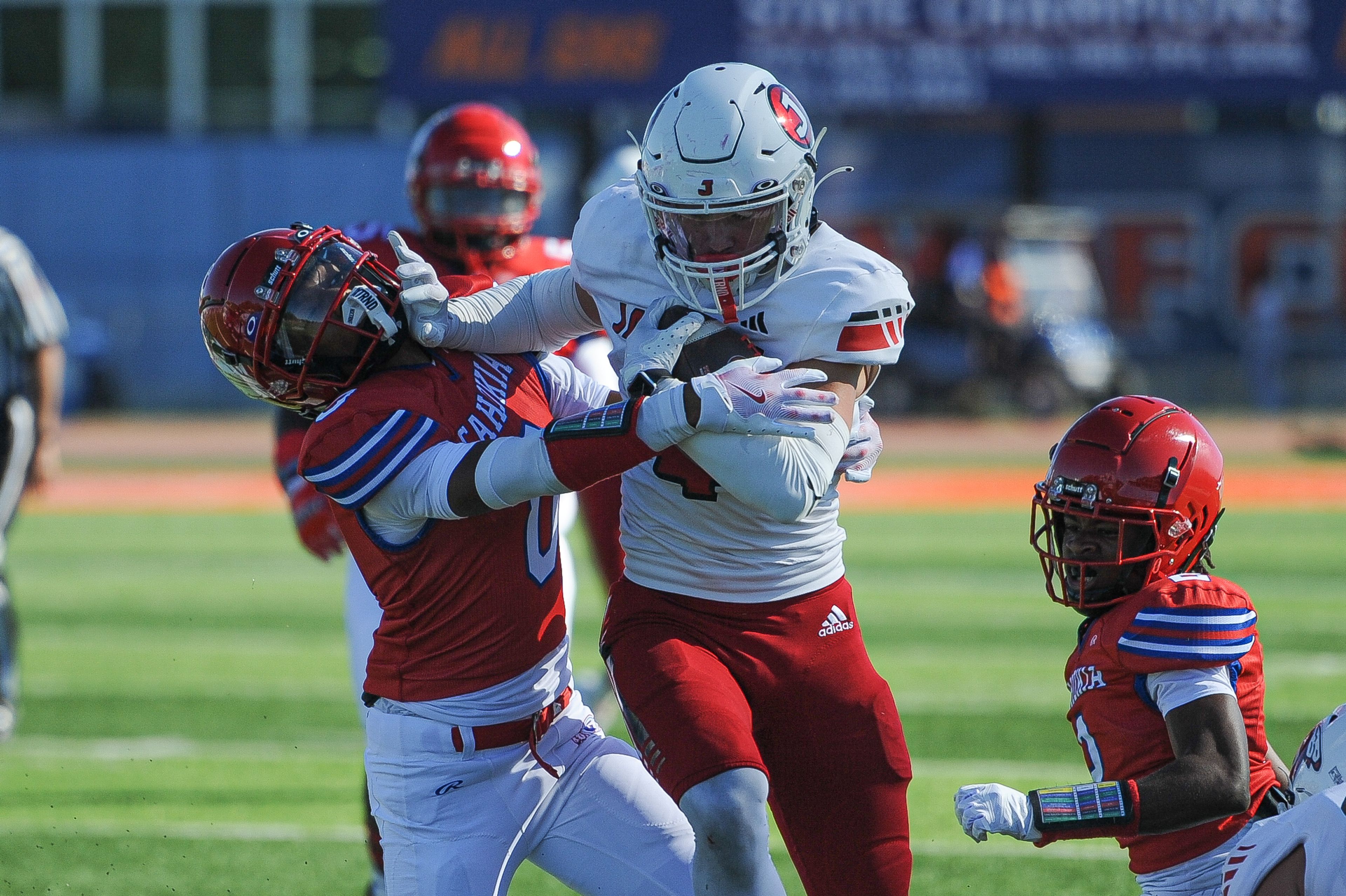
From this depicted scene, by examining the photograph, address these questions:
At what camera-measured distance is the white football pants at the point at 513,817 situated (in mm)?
3039

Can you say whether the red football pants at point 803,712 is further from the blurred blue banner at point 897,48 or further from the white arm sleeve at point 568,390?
the blurred blue banner at point 897,48

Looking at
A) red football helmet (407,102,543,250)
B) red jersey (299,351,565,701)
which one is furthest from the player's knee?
red football helmet (407,102,543,250)

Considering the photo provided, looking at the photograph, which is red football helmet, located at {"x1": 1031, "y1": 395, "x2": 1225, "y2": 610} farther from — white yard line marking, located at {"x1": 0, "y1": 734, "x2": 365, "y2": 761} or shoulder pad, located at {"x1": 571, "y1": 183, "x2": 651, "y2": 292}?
white yard line marking, located at {"x1": 0, "y1": 734, "x2": 365, "y2": 761}

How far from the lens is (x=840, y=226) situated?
69.2 ft

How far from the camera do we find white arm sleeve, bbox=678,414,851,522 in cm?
288

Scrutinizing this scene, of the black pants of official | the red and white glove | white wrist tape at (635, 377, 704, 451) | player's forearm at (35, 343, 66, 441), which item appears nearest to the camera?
white wrist tape at (635, 377, 704, 451)

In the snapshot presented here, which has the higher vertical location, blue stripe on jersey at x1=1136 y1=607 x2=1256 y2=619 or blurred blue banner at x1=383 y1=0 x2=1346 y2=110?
blurred blue banner at x1=383 y1=0 x2=1346 y2=110

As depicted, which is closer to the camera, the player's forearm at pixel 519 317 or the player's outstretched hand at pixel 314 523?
the player's forearm at pixel 519 317

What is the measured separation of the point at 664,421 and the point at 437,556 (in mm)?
531

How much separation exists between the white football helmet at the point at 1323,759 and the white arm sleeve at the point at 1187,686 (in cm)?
16

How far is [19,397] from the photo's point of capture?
239 inches

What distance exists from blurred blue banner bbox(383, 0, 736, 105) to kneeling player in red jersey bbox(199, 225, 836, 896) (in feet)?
54.4

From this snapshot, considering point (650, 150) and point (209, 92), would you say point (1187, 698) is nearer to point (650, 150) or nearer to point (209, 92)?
point (650, 150)

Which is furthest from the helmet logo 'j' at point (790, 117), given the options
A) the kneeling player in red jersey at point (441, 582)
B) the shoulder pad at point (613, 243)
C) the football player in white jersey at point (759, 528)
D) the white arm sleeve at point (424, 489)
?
the white arm sleeve at point (424, 489)
